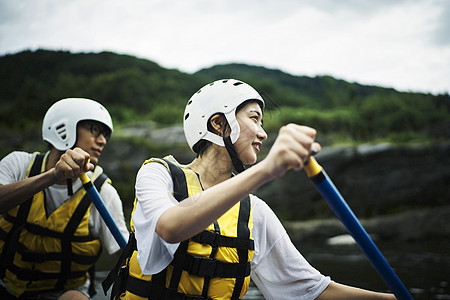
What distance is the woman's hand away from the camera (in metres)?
1.06

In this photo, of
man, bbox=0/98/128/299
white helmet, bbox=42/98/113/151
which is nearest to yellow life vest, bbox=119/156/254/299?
man, bbox=0/98/128/299

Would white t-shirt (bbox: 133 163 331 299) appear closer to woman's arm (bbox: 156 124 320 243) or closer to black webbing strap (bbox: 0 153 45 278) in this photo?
woman's arm (bbox: 156 124 320 243)

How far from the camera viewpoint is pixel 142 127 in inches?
497

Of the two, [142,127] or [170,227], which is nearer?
[170,227]

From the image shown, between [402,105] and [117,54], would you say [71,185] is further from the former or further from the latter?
[117,54]

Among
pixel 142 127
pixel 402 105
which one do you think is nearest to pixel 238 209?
pixel 142 127

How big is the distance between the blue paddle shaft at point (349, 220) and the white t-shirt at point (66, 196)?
5.93 ft

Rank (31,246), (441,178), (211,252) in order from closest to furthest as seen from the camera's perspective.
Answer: (211,252) < (31,246) < (441,178)

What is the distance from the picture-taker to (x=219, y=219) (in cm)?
160

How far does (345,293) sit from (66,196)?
203cm

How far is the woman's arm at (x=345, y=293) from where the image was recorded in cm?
162

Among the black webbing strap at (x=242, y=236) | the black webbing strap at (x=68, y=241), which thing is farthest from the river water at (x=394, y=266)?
the black webbing strap at (x=242, y=236)

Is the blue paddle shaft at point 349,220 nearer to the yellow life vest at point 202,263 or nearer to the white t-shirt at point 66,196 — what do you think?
the yellow life vest at point 202,263

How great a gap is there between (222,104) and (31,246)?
5.91 feet
